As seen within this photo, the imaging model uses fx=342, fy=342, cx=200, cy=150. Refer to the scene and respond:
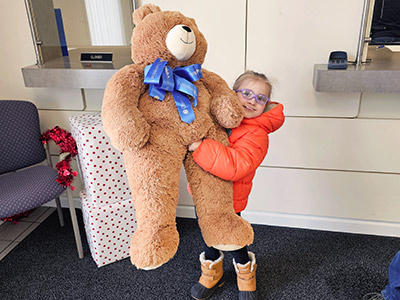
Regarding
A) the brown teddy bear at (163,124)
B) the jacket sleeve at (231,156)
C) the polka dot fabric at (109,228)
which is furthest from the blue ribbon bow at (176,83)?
the polka dot fabric at (109,228)

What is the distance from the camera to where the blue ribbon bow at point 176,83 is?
3.30 feet

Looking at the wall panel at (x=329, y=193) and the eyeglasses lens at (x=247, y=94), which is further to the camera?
the wall panel at (x=329, y=193)

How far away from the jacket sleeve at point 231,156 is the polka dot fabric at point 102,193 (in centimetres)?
76

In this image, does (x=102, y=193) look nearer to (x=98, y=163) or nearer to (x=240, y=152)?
(x=98, y=163)

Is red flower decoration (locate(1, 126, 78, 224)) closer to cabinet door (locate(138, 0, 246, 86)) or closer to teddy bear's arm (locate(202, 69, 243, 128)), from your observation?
cabinet door (locate(138, 0, 246, 86))

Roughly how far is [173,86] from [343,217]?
1538mm

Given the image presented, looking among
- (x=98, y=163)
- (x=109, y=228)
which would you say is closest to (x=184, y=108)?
(x=98, y=163)

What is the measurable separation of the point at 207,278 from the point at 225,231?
637 millimetres

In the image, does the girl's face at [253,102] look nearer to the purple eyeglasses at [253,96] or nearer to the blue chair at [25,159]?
the purple eyeglasses at [253,96]

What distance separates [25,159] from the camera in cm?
199

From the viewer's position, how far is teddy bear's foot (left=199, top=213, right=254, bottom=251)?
110 cm

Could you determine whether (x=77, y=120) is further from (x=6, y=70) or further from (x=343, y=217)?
(x=343, y=217)

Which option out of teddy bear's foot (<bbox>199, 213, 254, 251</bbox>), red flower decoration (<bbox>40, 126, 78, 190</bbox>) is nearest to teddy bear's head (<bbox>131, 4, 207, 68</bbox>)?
teddy bear's foot (<bbox>199, 213, 254, 251</bbox>)

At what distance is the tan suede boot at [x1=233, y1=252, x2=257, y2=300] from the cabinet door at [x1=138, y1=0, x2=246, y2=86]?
0.97 meters
